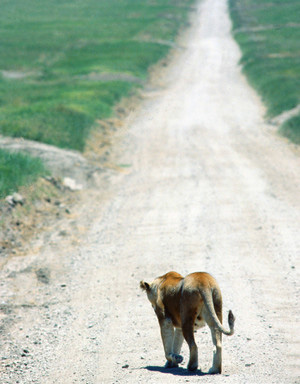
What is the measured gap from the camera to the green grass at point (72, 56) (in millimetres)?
26664

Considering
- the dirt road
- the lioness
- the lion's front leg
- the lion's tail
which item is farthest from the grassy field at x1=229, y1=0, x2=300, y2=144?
the lion's tail

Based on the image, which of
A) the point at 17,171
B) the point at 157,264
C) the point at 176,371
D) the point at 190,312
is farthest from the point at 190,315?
the point at 17,171

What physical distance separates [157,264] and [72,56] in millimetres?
46842

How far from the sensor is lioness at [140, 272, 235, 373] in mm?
6480

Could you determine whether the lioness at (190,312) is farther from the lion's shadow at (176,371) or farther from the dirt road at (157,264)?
the dirt road at (157,264)

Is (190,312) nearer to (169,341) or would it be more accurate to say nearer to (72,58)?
(169,341)

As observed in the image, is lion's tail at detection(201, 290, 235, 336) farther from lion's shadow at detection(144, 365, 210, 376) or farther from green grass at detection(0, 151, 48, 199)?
green grass at detection(0, 151, 48, 199)

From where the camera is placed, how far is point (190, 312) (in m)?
6.55

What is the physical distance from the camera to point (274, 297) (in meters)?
9.80

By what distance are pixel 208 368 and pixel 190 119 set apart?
24.9 m

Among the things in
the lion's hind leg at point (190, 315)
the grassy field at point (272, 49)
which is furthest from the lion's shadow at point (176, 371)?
the grassy field at point (272, 49)

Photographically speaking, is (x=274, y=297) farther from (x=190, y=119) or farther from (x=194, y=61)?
(x=194, y=61)

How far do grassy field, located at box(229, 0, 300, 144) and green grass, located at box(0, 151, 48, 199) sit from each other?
41.2 feet

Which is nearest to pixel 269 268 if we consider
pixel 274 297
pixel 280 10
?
pixel 274 297
